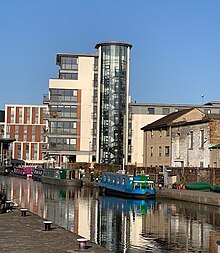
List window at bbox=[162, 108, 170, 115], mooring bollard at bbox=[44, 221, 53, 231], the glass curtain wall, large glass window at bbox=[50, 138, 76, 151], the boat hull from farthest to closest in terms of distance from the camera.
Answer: large glass window at bbox=[50, 138, 76, 151] → window at bbox=[162, 108, 170, 115] → the glass curtain wall → the boat hull → mooring bollard at bbox=[44, 221, 53, 231]

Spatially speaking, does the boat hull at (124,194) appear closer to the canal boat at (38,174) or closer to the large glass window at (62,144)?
the large glass window at (62,144)

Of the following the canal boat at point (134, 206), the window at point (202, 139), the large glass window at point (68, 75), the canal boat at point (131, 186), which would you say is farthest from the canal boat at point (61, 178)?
the canal boat at point (134, 206)

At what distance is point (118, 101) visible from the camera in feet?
310

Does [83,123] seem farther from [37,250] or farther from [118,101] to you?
[37,250]

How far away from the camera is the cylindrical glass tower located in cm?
9400

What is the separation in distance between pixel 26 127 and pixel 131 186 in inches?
4468

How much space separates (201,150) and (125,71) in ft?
116

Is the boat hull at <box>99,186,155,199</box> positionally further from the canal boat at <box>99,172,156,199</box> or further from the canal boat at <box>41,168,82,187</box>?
the canal boat at <box>41,168,82,187</box>

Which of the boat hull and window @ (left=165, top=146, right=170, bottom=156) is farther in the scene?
window @ (left=165, top=146, right=170, bottom=156)

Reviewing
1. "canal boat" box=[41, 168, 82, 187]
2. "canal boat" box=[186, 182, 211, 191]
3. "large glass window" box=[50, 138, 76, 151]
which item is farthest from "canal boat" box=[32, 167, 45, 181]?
"canal boat" box=[186, 182, 211, 191]

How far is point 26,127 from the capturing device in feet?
541

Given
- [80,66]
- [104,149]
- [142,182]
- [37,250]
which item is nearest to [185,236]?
[37,250]

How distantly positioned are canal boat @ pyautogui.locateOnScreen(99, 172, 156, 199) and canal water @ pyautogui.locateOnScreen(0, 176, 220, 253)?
9.95 feet

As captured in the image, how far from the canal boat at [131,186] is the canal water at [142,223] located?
3034 mm
